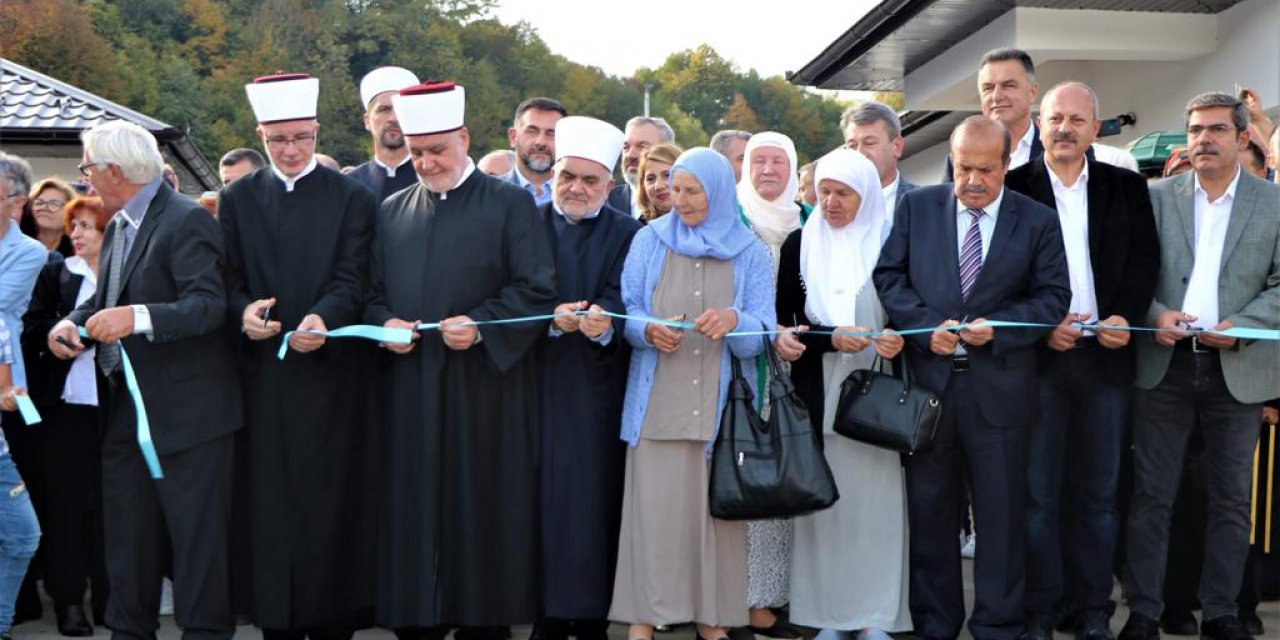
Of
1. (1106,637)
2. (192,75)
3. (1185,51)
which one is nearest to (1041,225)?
(1106,637)

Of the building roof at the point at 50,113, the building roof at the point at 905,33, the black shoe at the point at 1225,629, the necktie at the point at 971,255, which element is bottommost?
the black shoe at the point at 1225,629

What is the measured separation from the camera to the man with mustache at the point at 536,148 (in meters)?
7.55

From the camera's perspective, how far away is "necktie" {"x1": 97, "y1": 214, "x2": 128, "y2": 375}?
5.85 metres

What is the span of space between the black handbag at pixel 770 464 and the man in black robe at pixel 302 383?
1.56 meters

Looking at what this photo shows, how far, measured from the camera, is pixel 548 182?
7.62m

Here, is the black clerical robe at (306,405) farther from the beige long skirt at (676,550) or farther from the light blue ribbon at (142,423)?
the beige long skirt at (676,550)

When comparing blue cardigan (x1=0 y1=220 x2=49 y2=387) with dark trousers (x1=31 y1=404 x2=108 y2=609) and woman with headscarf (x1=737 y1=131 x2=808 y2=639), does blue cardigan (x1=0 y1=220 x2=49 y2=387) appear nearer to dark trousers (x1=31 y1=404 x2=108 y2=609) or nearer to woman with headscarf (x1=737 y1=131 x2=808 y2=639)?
dark trousers (x1=31 y1=404 x2=108 y2=609)

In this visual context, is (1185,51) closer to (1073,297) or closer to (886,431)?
(1073,297)

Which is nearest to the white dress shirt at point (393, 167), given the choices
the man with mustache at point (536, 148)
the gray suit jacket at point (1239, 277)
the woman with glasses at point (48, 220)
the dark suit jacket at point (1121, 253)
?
the man with mustache at point (536, 148)

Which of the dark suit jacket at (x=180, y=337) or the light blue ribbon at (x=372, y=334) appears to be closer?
the dark suit jacket at (x=180, y=337)

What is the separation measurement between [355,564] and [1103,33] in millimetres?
10242

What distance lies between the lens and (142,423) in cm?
562

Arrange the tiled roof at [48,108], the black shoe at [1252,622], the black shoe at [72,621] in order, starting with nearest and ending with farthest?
1. the black shoe at [1252,622]
2. the black shoe at [72,621]
3. the tiled roof at [48,108]

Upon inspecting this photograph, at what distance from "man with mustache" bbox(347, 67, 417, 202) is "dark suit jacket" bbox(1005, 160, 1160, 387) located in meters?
3.18
